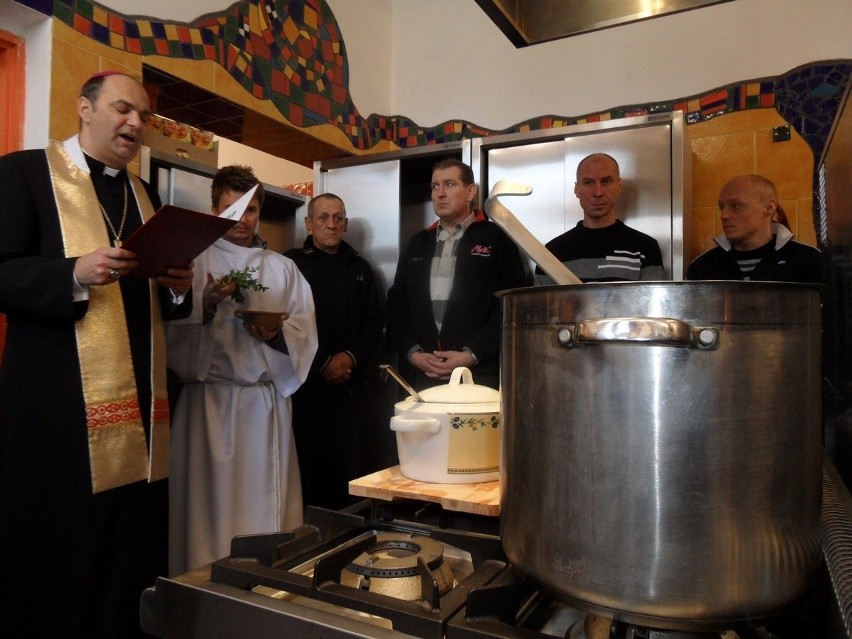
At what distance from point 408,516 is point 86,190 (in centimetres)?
122

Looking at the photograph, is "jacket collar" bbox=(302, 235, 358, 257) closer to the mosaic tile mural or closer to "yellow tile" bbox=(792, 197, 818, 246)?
the mosaic tile mural

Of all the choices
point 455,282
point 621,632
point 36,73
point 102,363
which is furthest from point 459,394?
point 36,73

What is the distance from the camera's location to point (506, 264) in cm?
A: 241

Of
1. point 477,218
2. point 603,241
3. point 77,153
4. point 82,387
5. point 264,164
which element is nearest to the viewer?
point 82,387

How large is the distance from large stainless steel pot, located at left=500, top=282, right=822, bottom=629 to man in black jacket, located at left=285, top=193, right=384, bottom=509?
6.91 ft

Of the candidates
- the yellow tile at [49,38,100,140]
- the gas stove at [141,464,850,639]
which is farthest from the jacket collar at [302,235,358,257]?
the gas stove at [141,464,850,639]

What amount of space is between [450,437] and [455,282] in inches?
60.2

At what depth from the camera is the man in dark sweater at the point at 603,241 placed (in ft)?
7.48

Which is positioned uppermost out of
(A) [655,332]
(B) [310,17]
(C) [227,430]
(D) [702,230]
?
(B) [310,17]

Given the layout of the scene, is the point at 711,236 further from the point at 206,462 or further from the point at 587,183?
the point at 206,462

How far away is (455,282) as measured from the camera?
7.86 ft

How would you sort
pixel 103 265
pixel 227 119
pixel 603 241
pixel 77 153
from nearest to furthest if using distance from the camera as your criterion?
pixel 103 265, pixel 77 153, pixel 603 241, pixel 227 119

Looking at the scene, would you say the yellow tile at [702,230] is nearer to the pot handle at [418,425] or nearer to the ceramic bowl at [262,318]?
the ceramic bowl at [262,318]

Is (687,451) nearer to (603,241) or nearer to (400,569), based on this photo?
(400,569)
